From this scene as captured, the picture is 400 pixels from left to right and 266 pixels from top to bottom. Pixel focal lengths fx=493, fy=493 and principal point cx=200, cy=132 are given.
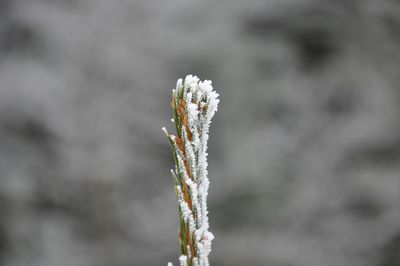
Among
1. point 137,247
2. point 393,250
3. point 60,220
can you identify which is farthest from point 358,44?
point 60,220

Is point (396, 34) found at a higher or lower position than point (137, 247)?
higher

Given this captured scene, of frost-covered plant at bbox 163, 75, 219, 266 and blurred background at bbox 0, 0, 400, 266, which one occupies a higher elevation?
blurred background at bbox 0, 0, 400, 266

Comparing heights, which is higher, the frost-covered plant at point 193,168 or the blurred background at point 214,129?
the blurred background at point 214,129

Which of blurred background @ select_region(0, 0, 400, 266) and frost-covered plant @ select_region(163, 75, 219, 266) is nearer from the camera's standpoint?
frost-covered plant @ select_region(163, 75, 219, 266)

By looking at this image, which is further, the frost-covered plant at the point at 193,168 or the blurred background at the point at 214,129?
the blurred background at the point at 214,129

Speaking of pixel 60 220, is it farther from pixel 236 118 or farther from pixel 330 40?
pixel 330 40
